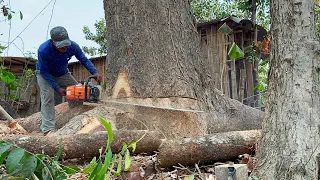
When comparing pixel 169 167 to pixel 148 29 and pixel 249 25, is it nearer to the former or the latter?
pixel 148 29

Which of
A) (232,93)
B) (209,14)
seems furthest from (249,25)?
(209,14)

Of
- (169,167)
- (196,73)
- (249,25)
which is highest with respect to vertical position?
(249,25)

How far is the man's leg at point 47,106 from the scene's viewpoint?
176 inches

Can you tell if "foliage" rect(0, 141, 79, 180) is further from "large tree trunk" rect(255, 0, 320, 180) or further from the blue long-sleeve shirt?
the blue long-sleeve shirt

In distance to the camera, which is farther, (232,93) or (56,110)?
(232,93)

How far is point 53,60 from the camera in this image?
14.9 ft

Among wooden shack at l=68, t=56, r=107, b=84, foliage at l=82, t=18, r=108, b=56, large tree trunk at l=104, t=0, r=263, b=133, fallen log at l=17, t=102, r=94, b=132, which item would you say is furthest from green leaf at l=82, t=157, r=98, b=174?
foliage at l=82, t=18, r=108, b=56

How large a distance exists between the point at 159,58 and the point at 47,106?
1.86 m

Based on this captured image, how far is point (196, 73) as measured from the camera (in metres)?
3.57

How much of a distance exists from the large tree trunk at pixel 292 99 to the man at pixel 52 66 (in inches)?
101

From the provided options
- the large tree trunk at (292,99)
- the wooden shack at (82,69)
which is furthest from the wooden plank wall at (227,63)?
the large tree trunk at (292,99)

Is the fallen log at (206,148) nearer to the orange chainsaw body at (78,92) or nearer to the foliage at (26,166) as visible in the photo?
the foliage at (26,166)

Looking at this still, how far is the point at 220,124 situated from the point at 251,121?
1.90ft

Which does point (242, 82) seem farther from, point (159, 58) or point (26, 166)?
point (26, 166)
